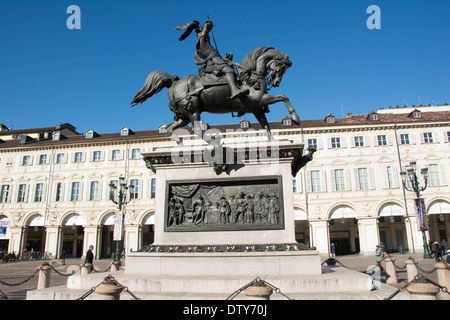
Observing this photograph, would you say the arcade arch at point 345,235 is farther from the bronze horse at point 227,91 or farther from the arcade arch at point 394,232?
the bronze horse at point 227,91

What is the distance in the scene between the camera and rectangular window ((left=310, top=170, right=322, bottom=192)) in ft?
125

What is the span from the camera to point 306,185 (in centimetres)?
3806

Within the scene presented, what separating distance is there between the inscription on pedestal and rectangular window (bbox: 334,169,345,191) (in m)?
31.5

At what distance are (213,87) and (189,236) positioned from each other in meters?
3.90

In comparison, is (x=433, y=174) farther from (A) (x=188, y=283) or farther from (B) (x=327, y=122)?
(A) (x=188, y=283)

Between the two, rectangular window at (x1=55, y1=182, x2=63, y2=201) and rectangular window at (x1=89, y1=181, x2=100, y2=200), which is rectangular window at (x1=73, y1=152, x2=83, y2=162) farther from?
rectangular window at (x1=89, y1=181, x2=100, y2=200)

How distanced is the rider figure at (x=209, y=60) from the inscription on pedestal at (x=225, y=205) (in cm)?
233

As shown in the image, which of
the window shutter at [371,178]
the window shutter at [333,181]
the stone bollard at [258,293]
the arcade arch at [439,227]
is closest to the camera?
the stone bollard at [258,293]

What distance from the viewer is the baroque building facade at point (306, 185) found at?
36875mm

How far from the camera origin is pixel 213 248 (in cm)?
791

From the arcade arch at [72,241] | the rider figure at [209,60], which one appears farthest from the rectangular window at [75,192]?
the rider figure at [209,60]

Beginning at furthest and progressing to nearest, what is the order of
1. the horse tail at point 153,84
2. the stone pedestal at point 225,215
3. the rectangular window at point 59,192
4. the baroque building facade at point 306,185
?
the rectangular window at point 59,192, the baroque building facade at point 306,185, the horse tail at point 153,84, the stone pedestal at point 225,215

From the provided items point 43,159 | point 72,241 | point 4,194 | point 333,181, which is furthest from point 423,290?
point 4,194
